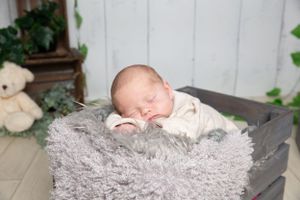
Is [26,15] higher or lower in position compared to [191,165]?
higher

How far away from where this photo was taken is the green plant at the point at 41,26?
150cm

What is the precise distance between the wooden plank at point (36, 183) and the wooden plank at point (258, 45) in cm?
100

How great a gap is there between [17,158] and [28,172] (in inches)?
4.7

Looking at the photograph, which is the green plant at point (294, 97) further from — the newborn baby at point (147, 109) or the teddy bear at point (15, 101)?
the teddy bear at point (15, 101)

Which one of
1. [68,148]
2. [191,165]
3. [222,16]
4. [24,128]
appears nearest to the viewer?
[191,165]

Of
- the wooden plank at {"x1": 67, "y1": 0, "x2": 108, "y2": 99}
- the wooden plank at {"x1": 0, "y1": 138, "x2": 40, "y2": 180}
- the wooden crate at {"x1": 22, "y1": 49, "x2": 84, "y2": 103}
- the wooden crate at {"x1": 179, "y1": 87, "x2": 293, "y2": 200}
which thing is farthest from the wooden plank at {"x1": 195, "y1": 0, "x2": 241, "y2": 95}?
the wooden plank at {"x1": 0, "y1": 138, "x2": 40, "y2": 180}

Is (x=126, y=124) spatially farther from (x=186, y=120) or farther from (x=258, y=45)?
(x=258, y=45)

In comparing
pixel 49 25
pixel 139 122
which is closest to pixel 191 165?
pixel 139 122

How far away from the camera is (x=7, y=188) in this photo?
1142 mm

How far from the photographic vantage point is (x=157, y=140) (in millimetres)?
684

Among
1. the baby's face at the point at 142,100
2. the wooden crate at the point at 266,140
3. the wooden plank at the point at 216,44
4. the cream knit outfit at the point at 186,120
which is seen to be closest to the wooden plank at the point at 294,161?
the wooden crate at the point at 266,140

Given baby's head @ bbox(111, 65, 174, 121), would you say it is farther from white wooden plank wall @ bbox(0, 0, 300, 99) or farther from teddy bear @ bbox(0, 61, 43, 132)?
white wooden plank wall @ bbox(0, 0, 300, 99)

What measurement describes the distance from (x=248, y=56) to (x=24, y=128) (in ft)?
3.41

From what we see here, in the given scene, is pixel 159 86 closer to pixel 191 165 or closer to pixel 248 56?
pixel 191 165
